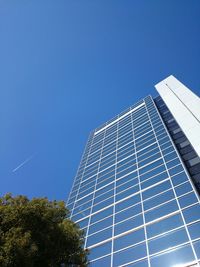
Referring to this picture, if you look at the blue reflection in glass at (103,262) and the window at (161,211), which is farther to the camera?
the window at (161,211)

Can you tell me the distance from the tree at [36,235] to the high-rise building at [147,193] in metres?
4.88

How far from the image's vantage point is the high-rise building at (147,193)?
13969 mm

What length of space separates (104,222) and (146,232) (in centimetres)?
436

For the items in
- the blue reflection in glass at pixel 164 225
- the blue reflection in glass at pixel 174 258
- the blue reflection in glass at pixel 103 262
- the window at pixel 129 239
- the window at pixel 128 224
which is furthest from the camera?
the window at pixel 128 224

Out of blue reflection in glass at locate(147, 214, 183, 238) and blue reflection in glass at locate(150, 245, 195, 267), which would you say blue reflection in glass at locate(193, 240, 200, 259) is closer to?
blue reflection in glass at locate(150, 245, 195, 267)

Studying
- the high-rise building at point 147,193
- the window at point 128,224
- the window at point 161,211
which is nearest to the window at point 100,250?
the high-rise building at point 147,193

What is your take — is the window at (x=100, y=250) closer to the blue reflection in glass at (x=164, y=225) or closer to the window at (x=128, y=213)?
the window at (x=128, y=213)

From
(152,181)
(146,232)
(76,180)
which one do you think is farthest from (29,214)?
(76,180)

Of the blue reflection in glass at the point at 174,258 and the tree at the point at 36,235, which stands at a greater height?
the tree at the point at 36,235

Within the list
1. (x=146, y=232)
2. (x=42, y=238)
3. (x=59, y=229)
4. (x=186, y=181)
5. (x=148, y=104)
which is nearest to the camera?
(x=42, y=238)

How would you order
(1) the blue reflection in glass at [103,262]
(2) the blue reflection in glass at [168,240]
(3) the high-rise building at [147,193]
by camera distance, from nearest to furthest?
(2) the blue reflection in glass at [168,240]
(3) the high-rise building at [147,193]
(1) the blue reflection in glass at [103,262]

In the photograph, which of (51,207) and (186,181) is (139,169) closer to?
(186,181)

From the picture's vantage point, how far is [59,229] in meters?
10.1

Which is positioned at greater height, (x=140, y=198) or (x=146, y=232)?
(x=140, y=198)
